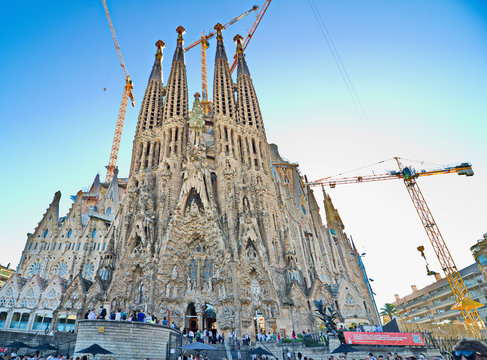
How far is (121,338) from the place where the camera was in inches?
586

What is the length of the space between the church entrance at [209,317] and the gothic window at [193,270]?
3127mm

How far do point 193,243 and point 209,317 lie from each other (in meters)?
7.84

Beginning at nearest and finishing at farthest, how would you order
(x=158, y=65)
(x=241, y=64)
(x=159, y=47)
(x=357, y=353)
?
(x=357, y=353), (x=158, y=65), (x=241, y=64), (x=159, y=47)

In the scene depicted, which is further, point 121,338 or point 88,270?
point 88,270

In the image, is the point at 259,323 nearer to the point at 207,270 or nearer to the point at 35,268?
the point at 207,270

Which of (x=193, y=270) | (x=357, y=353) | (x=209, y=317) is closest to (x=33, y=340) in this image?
(x=193, y=270)

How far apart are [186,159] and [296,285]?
19.9m

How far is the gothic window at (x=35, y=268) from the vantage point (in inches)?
1572

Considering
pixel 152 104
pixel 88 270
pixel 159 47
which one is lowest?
pixel 88 270

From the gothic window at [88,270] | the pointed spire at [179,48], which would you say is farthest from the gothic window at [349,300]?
the pointed spire at [179,48]

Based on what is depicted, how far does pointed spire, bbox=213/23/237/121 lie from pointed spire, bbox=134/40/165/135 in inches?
352

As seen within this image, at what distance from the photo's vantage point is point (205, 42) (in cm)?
7600

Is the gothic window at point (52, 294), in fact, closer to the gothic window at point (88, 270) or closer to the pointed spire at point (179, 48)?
the gothic window at point (88, 270)

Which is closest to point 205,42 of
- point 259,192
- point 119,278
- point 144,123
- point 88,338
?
A: point 144,123
